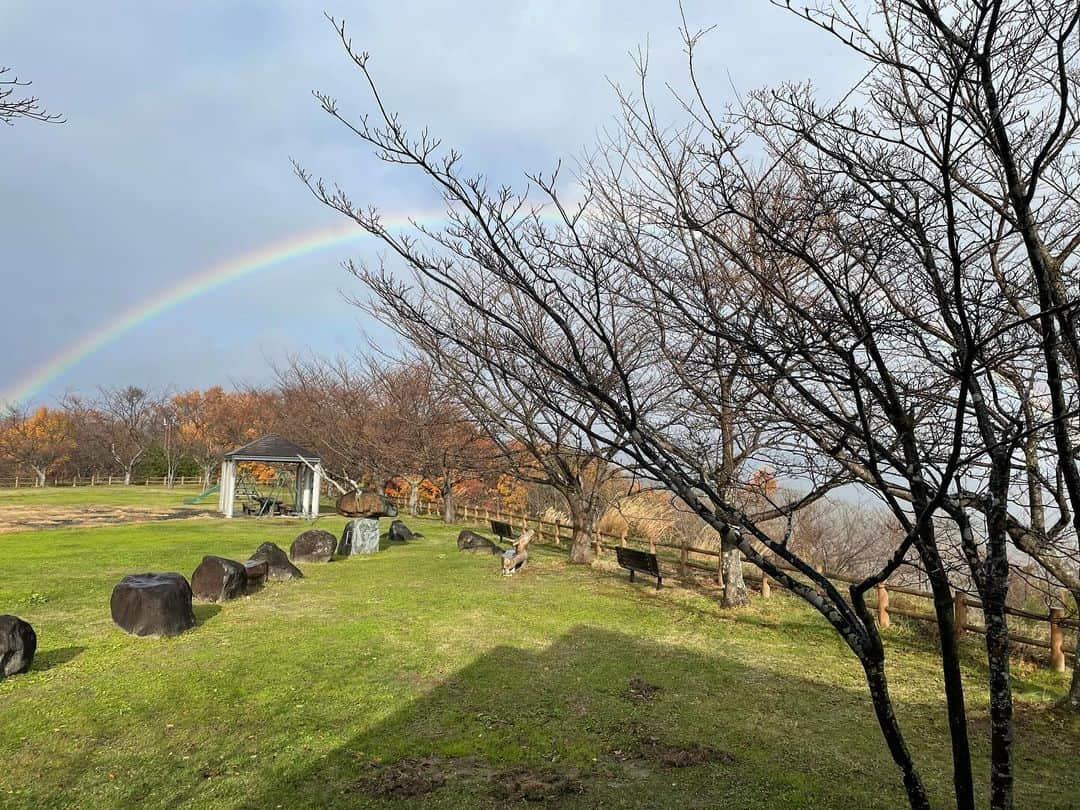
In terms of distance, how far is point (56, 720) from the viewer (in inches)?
205

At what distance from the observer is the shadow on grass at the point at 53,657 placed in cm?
650

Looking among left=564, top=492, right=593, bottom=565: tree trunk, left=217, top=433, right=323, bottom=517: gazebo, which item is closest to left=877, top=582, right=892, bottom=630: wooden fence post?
left=564, top=492, right=593, bottom=565: tree trunk

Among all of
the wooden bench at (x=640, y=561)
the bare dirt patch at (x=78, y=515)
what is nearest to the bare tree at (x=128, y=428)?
the bare dirt patch at (x=78, y=515)

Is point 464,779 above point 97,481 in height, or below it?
above

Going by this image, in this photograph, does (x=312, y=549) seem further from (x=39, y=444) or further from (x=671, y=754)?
(x=39, y=444)

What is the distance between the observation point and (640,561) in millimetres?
11531

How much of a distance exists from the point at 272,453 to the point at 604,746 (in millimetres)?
20746

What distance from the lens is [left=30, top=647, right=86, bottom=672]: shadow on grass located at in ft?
21.3

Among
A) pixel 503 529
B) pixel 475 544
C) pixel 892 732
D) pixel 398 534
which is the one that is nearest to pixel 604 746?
pixel 892 732

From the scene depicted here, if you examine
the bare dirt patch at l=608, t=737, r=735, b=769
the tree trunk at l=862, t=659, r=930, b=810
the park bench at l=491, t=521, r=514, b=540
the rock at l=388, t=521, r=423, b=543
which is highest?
the tree trunk at l=862, t=659, r=930, b=810

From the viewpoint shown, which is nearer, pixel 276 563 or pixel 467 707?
pixel 467 707

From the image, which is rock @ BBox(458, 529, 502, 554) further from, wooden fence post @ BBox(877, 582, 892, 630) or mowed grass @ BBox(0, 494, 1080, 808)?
wooden fence post @ BBox(877, 582, 892, 630)

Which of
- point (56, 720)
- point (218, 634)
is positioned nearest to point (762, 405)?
point (56, 720)

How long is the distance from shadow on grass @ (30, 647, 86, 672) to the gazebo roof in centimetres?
1597
